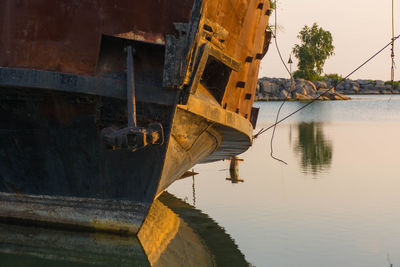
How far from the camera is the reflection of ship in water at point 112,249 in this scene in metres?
6.55

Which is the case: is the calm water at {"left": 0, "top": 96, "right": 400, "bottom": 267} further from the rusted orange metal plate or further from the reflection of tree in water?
the rusted orange metal plate

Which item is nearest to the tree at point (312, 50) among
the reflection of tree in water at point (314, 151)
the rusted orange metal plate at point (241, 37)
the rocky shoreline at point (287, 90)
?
the rocky shoreline at point (287, 90)

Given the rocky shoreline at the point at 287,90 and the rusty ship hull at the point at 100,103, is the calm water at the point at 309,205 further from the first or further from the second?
the rocky shoreline at the point at 287,90

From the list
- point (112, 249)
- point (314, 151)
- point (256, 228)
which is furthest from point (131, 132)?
point (314, 151)

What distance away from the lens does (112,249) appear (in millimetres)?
6711

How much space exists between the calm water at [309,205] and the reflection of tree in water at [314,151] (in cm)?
3

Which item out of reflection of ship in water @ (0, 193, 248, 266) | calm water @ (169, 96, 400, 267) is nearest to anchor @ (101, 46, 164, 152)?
reflection of ship in water @ (0, 193, 248, 266)

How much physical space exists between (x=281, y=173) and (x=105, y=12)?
27.8 ft

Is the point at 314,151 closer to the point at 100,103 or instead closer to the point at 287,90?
the point at 100,103

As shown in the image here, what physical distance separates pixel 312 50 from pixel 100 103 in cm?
10013

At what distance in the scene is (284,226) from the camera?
821 cm

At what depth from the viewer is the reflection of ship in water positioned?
655 cm

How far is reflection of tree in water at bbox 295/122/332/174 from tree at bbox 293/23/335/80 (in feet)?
252

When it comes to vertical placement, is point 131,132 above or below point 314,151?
above
